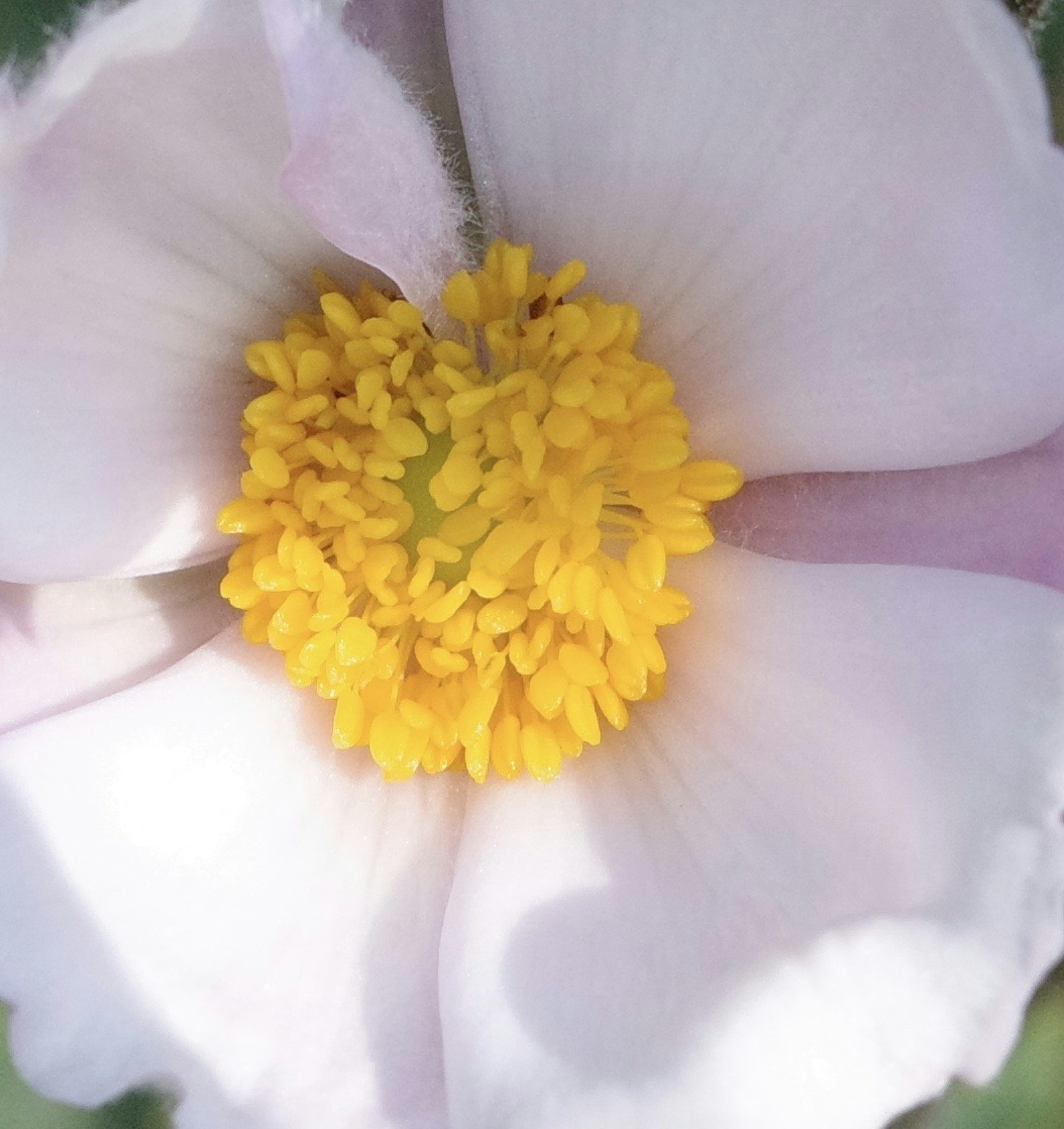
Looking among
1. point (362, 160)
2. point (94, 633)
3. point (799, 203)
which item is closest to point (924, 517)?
point (799, 203)

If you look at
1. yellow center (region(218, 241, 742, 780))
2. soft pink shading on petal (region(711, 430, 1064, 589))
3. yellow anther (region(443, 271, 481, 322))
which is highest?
yellow anther (region(443, 271, 481, 322))

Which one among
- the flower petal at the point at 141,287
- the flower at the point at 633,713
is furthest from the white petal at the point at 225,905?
the flower petal at the point at 141,287

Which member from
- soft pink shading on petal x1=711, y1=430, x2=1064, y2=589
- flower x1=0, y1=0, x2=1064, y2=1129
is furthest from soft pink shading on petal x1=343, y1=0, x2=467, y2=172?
soft pink shading on petal x1=711, y1=430, x2=1064, y2=589

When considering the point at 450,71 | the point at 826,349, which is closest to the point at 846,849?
the point at 826,349

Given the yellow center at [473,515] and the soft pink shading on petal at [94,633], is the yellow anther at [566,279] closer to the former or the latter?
the yellow center at [473,515]

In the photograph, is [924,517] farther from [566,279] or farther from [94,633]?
[94,633]

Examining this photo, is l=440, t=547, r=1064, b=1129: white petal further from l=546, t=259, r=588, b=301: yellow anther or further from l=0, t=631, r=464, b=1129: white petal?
l=546, t=259, r=588, b=301: yellow anther

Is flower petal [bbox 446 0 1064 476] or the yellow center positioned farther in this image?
the yellow center

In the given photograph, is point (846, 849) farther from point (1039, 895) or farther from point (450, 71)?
point (450, 71)

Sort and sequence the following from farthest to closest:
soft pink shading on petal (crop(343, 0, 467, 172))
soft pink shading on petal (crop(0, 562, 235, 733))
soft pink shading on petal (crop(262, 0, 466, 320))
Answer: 1. soft pink shading on petal (crop(0, 562, 235, 733))
2. soft pink shading on petal (crop(343, 0, 467, 172))
3. soft pink shading on petal (crop(262, 0, 466, 320))
